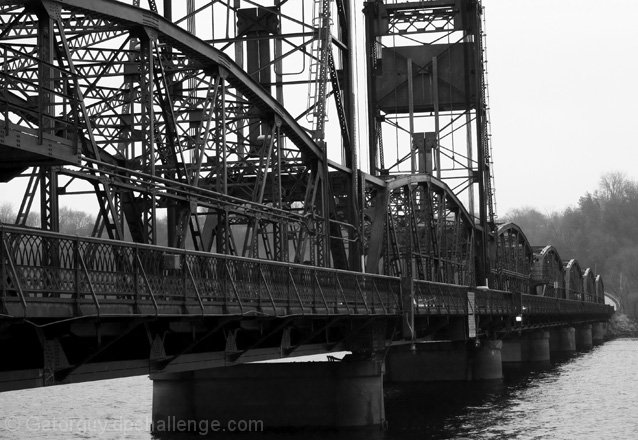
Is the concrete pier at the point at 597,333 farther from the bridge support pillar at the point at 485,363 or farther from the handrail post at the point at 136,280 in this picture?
the handrail post at the point at 136,280

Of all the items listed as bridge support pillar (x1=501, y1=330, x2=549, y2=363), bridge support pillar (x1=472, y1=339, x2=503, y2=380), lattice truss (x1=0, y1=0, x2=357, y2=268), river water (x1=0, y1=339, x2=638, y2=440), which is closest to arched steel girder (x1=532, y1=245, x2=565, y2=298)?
bridge support pillar (x1=501, y1=330, x2=549, y2=363)

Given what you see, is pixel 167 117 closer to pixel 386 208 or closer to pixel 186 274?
pixel 186 274

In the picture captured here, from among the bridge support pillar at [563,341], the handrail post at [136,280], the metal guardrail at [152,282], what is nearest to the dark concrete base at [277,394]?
the metal guardrail at [152,282]

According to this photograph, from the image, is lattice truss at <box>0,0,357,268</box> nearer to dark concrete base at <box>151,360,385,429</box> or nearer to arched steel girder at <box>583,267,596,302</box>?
dark concrete base at <box>151,360,385,429</box>

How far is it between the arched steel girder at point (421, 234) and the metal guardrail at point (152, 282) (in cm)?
1495

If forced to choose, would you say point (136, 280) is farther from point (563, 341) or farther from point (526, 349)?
point (563, 341)

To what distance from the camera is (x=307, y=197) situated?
42.1 metres

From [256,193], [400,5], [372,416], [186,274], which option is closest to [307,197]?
[256,193]

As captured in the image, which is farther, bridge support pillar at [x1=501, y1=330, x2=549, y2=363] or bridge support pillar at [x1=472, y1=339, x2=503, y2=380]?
bridge support pillar at [x1=501, y1=330, x2=549, y2=363]

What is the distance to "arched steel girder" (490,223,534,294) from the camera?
285 ft

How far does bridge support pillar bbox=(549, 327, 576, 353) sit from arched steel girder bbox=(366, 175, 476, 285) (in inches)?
1563

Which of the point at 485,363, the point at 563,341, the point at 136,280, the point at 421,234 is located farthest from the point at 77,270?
the point at 563,341

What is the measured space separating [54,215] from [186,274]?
290 cm

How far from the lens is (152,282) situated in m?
23.4
